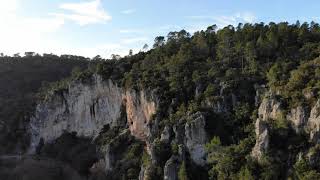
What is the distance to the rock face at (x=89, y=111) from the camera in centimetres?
7581

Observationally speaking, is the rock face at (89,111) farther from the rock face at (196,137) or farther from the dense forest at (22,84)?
the rock face at (196,137)

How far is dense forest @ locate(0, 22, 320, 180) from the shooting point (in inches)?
2053

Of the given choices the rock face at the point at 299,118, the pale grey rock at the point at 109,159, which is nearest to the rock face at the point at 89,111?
the pale grey rock at the point at 109,159

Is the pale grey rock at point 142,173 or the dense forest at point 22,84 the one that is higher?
the dense forest at point 22,84

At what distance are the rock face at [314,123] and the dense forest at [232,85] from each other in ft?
2.51

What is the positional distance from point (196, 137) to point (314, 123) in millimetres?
13304

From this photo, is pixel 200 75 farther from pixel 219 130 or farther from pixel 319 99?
pixel 319 99

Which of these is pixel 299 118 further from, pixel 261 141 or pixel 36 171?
pixel 36 171

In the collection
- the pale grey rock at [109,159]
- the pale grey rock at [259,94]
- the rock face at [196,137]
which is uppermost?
the pale grey rock at [259,94]

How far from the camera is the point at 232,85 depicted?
208 ft

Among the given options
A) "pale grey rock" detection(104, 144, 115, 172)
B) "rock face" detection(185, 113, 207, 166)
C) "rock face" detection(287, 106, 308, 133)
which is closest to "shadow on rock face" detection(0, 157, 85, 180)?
"pale grey rock" detection(104, 144, 115, 172)

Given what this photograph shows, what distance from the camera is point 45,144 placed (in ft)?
309

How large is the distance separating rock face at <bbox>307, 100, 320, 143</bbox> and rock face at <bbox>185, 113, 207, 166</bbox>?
11.9 m

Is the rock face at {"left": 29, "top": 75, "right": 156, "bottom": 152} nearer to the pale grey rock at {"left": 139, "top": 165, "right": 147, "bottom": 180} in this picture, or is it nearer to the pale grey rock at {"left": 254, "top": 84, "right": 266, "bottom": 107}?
the pale grey rock at {"left": 139, "top": 165, "right": 147, "bottom": 180}
